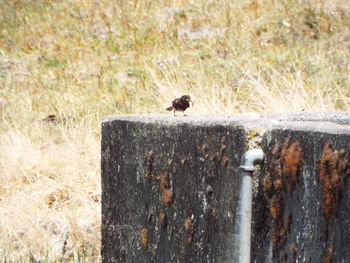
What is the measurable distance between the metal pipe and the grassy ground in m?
1.71

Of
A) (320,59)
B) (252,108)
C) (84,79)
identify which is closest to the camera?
(252,108)

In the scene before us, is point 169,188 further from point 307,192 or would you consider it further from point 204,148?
Result: point 307,192

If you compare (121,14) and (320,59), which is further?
(121,14)

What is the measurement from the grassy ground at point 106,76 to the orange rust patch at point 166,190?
4.23ft

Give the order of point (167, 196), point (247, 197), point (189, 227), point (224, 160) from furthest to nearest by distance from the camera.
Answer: point (167, 196)
point (189, 227)
point (224, 160)
point (247, 197)

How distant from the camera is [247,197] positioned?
1510 mm

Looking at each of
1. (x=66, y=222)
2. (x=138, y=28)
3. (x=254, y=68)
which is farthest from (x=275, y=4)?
(x=66, y=222)

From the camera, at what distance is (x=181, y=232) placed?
6.03 feet

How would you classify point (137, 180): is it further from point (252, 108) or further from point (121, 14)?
point (121, 14)

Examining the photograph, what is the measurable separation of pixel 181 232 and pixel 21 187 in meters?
3.17

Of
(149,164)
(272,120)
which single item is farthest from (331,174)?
(149,164)

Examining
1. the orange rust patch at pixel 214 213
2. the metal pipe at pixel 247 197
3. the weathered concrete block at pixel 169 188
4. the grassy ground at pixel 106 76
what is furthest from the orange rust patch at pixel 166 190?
the grassy ground at pixel 106 76

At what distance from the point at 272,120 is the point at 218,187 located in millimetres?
215

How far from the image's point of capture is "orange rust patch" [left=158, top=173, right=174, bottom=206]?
1888mm
